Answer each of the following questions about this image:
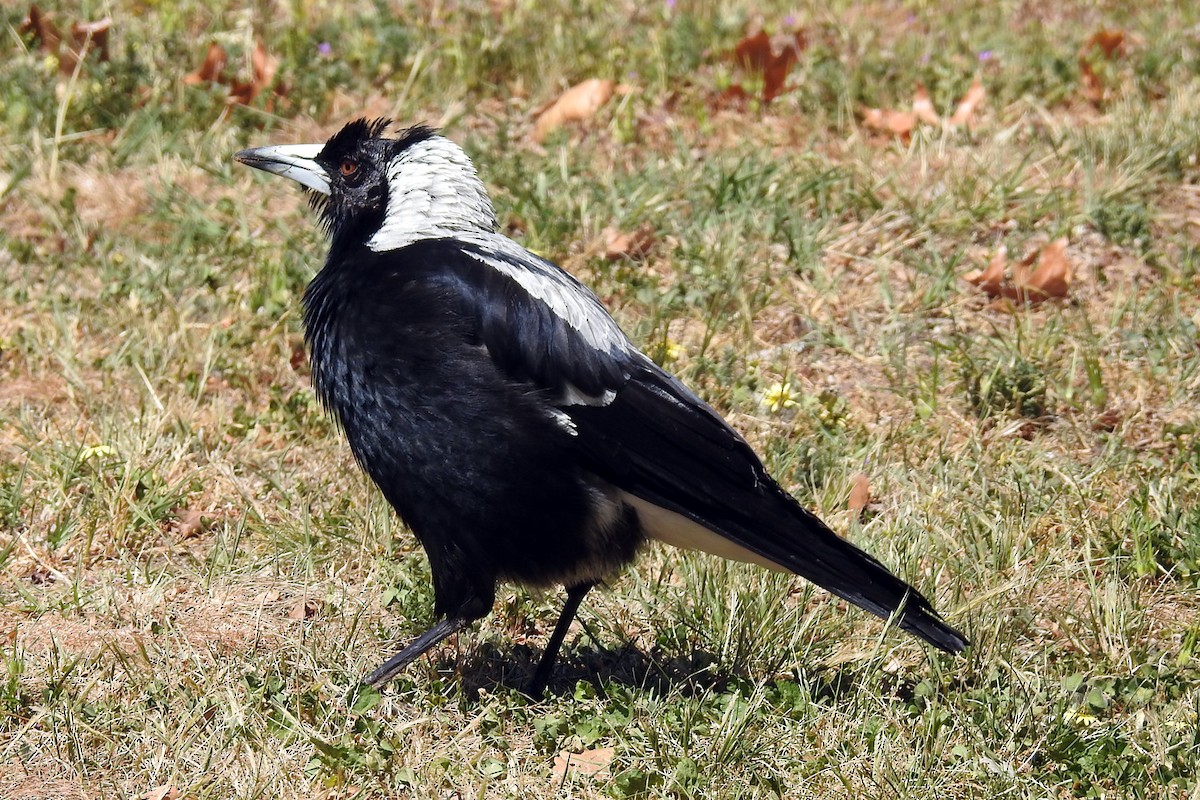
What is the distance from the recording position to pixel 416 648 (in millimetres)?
3072

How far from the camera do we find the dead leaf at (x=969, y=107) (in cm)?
519

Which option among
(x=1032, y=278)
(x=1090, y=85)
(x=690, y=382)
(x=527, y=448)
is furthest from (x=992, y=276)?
(x=527, y=448)

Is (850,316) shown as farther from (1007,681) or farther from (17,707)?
(17,707)

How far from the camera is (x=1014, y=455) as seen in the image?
382cm

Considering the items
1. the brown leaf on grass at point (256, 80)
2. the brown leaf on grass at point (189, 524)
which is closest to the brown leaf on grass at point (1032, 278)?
the brown leaf on grass at point (189, 524)

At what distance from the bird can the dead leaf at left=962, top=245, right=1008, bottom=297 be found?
1.59 m

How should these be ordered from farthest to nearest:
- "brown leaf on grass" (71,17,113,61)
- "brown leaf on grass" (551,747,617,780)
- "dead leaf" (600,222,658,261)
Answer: "brown leaf on grass" (71,17,113,61) < "dead leaf" (600,222,658,261) < "brown leaf on grass" (551,747,617,780)

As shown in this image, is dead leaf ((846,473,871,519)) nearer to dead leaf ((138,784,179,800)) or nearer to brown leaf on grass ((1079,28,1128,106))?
dead leaf ((138,784,179,800))

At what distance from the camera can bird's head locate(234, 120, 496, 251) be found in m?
3.41

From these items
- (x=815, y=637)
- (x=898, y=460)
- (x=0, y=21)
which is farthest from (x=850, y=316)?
(x=0, y=21)

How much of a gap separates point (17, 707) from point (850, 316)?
2.58 meters

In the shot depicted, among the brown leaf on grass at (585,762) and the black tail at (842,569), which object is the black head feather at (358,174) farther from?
the brown leaf on grass at (585,762)

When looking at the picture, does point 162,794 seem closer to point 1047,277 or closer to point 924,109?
point 1047,277

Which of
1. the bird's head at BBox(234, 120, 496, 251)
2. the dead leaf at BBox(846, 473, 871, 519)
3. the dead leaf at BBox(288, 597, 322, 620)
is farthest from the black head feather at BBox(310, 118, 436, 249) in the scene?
the dead leaf at BBox(846, 473, 871, 519)
